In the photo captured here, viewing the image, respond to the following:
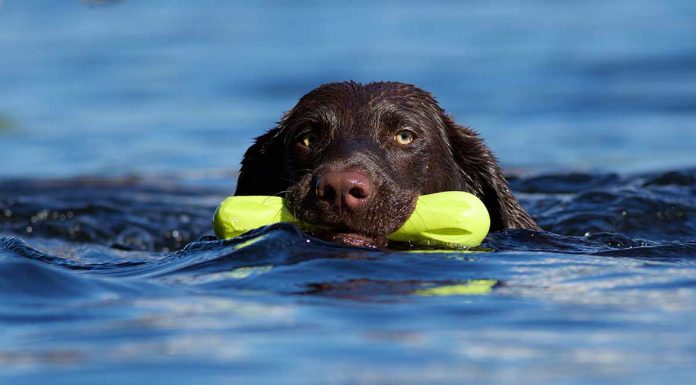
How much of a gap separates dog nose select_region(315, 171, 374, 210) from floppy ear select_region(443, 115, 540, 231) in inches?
66.4

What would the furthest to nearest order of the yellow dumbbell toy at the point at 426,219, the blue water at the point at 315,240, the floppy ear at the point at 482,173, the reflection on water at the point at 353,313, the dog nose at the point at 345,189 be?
the floppy ear at the point at 482,173 < the yellow dumbbell toy at the point at 426,219 < the dog nose at the point at 345,189 < the blue water at the point at 315,240 < the reflection on water at the point at 353,313

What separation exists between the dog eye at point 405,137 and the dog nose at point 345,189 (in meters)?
1.00

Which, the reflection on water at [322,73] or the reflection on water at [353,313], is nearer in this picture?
the reflection on water at [353,313]

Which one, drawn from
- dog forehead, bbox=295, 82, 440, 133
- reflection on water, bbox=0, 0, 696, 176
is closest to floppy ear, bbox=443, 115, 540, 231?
dog forehead, bbox=295, 82, 440, 133

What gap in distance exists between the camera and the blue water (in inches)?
171

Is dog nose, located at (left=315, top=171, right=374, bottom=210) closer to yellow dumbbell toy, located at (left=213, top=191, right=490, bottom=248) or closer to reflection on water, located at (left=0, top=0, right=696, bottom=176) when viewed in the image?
yellow dumbbell toy, located at (left=213, top=191, right=490, bottom=248)

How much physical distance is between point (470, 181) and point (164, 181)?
620cm

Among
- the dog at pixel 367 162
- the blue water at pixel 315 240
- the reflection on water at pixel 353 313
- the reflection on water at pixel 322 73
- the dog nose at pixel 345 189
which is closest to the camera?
the reflection on water at pixel 353 313

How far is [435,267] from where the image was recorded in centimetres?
565

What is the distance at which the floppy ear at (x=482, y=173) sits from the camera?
730cm

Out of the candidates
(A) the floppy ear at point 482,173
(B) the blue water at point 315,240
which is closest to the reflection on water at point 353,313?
(B) the blue water at point 315,240

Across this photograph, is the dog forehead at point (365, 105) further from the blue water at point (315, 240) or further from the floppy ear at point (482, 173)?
the blue water at point (315, 240)

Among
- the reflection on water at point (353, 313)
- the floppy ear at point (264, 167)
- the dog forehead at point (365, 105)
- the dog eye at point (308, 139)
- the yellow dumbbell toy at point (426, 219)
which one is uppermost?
the dog forehead at point (365, 105)

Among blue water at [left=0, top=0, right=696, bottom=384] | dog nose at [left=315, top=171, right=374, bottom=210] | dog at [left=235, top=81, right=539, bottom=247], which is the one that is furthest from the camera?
dog at [left=235, top=81, right=539, bottom=247]
